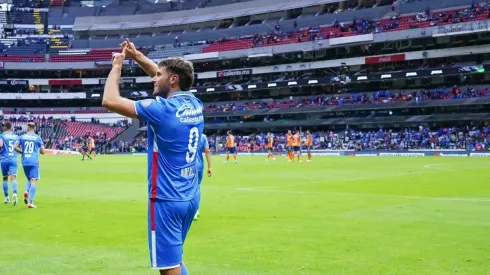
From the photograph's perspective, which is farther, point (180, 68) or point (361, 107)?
point (361, 107)

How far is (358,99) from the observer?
75875mm

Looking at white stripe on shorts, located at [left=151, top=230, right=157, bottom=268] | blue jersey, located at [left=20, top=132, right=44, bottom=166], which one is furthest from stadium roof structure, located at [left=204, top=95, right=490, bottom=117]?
white stripe on shorts, located at [left=151, top=230, right=157, bottom=268]

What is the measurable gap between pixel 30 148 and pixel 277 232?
8573 mm

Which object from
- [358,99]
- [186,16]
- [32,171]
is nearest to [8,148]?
[32,171]

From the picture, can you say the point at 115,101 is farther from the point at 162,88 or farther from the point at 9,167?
the point at 9,167

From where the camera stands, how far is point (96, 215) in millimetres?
15820

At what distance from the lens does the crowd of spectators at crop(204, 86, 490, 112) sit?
68.2m

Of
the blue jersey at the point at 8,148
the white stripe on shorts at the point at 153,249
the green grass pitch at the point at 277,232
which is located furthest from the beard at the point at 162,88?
the blue jersey at the point at 8,148

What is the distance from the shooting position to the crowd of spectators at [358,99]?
68.2 meters

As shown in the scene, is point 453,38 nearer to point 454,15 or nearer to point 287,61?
point 454,15

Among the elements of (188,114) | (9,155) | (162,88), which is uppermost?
(162,88)

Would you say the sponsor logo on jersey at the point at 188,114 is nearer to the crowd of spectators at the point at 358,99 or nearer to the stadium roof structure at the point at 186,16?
the crowd of spectators at the point at 358,99

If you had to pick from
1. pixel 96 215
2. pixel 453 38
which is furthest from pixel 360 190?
pixel 453 38

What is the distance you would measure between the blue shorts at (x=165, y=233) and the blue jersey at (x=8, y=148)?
46.5ft
